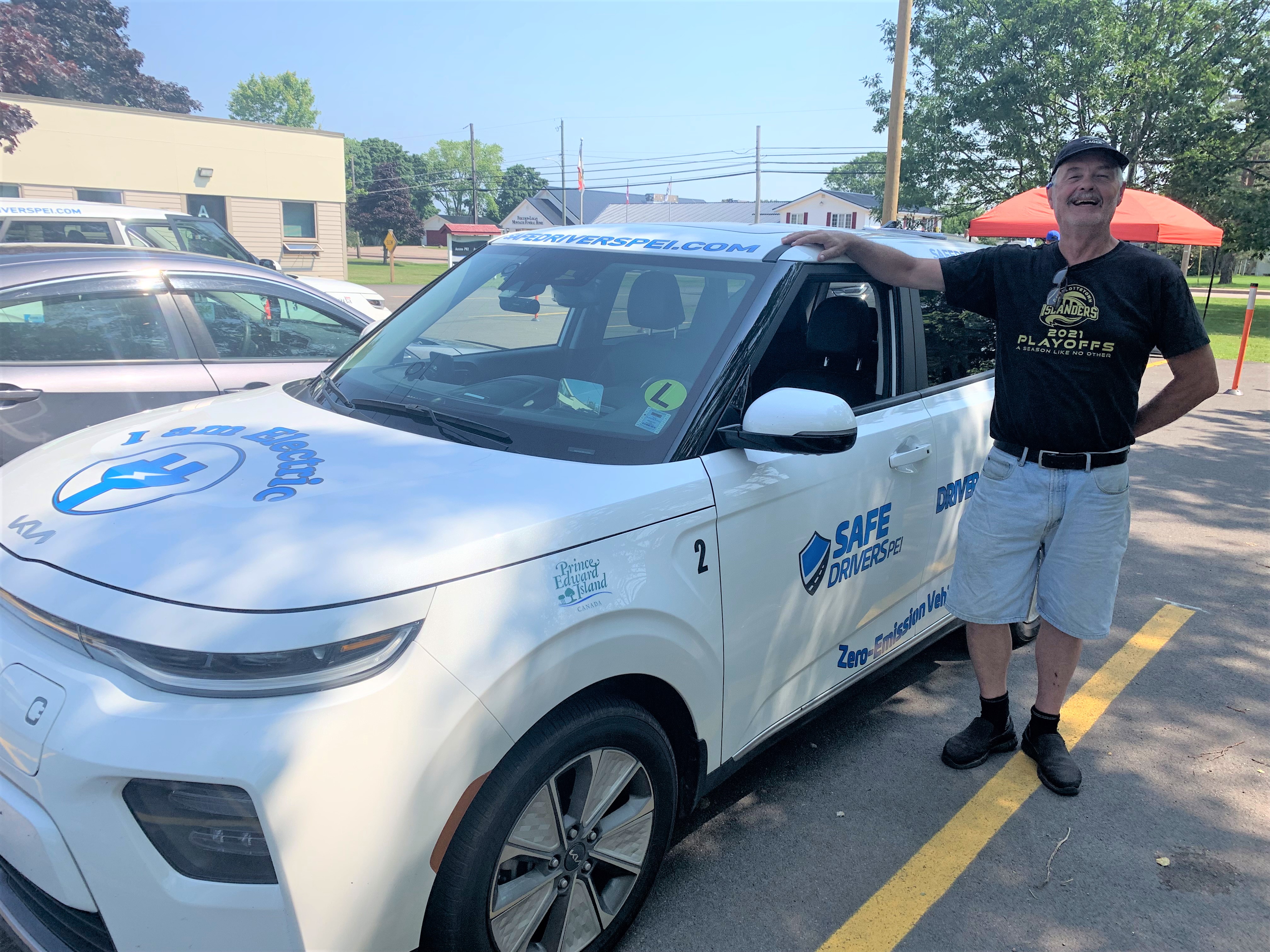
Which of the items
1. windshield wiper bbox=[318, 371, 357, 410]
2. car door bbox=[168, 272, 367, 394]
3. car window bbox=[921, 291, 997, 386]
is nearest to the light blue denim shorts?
car window bbox=[921, 291, 997, 386]

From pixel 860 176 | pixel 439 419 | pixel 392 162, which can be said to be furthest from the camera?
pixel 392 162

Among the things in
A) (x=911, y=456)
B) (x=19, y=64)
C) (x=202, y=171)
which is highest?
(x=202, y=171)

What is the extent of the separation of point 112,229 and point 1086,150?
10.8 meters

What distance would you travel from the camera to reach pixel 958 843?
9.58 ft

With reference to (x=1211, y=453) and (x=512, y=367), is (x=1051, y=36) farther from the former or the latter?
(x=512, y=367)

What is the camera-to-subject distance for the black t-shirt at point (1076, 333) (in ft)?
9.47

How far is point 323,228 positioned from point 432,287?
3273 centimetres

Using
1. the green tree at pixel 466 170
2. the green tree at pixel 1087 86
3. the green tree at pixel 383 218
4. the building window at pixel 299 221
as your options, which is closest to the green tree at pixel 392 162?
the green tree at pixel 466 170

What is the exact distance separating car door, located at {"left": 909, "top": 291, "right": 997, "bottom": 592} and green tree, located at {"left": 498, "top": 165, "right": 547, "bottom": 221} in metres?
124

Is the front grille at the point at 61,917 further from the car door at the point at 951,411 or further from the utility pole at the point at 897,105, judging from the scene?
the utility pole at the point at 897,105

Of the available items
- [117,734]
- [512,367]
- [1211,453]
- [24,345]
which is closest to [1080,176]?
[512,367]

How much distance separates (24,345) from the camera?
4.05m

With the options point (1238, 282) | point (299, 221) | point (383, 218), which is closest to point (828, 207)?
point (1238, 282)

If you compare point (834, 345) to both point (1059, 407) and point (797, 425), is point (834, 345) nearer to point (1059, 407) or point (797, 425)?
point (1059, 407)
